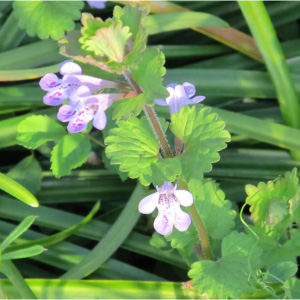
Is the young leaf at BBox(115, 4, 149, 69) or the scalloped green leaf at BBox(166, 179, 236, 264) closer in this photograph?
the young leaf at BBox(115, 4, 149, 69)

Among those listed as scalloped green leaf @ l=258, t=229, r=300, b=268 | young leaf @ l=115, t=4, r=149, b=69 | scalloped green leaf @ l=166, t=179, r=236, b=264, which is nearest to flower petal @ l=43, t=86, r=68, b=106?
young leaf @ l=115, t=4, r=149, b=69

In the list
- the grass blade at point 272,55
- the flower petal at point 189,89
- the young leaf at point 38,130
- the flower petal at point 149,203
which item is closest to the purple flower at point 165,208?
the flower petal at point 149,203

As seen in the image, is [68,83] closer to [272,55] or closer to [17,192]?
[17,192]

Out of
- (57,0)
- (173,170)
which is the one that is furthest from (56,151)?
(173,170)

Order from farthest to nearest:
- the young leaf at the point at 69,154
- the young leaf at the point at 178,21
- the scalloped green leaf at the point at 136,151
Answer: the young leaf at the point at 178,21 < the young leaf at the point at 69,154 < the scalloped green leaf at the point at 136,151

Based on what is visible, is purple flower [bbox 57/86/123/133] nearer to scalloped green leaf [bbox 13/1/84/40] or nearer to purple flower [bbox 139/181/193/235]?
purple flower [bbox 139/181/193/235]

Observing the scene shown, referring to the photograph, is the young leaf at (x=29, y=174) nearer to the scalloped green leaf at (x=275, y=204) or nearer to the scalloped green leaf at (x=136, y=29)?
the scalloped green leaf at (x=275, y=204)

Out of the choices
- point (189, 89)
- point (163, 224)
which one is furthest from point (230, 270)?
point (189, 89)

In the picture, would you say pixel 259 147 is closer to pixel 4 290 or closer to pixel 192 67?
pixel 192 67
